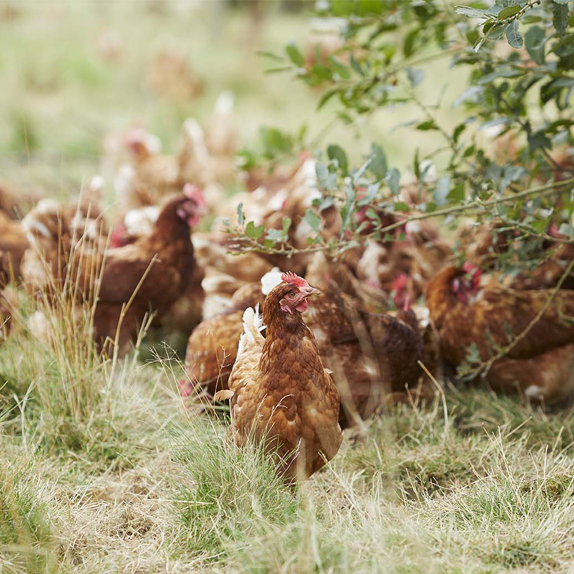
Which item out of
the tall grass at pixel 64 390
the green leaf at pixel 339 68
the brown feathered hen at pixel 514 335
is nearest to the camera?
the tall grass at pixel 64 390

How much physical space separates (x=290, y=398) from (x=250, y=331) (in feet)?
1.61

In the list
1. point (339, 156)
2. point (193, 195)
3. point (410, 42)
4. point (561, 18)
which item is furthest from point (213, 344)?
point (561, 18)

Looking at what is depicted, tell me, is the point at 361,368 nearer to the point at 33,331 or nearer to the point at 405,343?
the point at 405,343

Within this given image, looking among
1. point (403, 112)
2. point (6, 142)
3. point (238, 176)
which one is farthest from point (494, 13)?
point (403, 112)

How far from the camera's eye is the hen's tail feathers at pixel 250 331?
97.7 inches

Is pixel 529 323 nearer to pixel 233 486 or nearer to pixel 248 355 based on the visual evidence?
pixel 248 355

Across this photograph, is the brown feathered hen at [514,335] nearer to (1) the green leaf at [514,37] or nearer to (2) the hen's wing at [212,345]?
(2) the hen's wing at [212,345]

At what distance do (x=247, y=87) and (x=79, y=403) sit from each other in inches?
365

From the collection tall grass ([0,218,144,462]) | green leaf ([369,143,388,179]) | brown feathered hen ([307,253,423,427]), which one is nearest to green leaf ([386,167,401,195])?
green leaf ([369,143,388,179])

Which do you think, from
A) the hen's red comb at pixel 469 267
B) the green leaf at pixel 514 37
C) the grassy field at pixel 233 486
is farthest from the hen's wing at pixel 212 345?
the green leaf at pixel 514 37

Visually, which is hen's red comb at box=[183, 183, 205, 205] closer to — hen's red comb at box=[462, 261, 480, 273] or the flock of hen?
the flock of hen

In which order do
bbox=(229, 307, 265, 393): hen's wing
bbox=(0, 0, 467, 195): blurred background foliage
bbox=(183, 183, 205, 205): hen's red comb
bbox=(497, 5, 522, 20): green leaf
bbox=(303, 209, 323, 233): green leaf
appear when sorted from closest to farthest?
1. bbox=(497, 5, 522, 20): green leaf
2. bbox=(229, 307, 265, 393): hen's wing
3. bbox=(303, 209, 323, 233): green leaf
4. bbox=(183, 183, 205, 205): hen's red comb
5. bbox=(0, 0, 467, 195): blurred background foliage

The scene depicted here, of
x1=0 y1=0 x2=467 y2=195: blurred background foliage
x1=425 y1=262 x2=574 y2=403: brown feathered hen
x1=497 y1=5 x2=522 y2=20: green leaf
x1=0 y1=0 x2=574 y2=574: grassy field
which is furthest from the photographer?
x1=0 y1=0 x2=467 y2=195: blurred background foliage

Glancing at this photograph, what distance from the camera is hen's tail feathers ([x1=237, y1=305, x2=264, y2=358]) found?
8.14 ft
